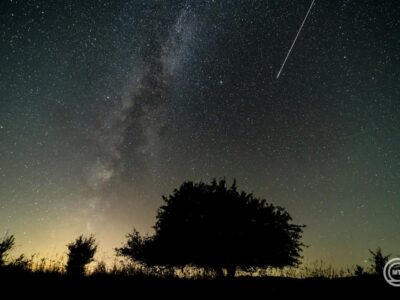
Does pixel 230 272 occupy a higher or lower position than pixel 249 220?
lower

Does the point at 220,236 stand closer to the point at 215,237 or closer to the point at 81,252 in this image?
the point at 215,237

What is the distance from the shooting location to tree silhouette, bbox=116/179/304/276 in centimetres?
2139

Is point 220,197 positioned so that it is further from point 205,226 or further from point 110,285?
point 110,285

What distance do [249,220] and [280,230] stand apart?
8.24 ft

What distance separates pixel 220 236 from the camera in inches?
842

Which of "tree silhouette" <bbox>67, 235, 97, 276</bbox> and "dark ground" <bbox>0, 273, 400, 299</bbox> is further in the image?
"tree silhouette" <bbox>67, 235, 97, 276</bbox>

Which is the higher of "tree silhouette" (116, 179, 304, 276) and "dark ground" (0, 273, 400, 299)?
"tree silhouette" (116, 179, 304, 276)

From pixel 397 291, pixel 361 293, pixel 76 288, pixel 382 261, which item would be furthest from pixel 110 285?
pixel 382 261

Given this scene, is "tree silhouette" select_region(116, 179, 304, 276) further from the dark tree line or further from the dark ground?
the dark ground

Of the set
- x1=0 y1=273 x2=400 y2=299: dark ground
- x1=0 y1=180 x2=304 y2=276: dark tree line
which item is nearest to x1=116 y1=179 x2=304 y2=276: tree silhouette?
x1=0 y1=180 x2=304 y2=276: dark tree line

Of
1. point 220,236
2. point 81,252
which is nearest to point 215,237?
point 220,236

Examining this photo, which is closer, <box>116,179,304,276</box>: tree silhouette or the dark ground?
the dark ground

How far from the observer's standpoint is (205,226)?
22.2 metres

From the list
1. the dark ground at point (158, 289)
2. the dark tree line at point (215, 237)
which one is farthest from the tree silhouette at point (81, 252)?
the dark ground at point (158, 289)
